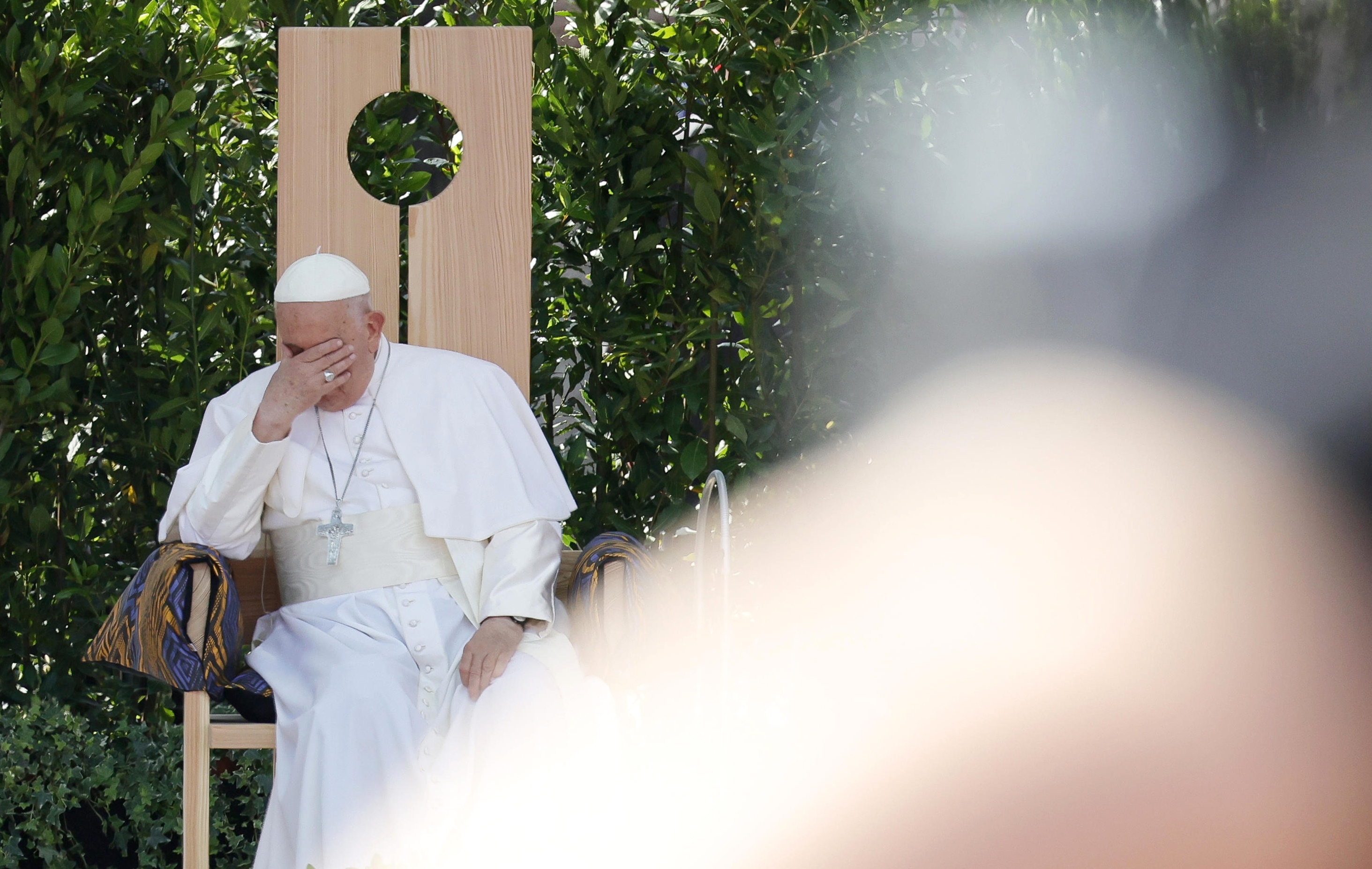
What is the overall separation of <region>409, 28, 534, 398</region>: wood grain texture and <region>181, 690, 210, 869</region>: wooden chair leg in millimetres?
925

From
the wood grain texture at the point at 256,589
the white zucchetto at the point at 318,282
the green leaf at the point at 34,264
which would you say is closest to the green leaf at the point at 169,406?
the green leaf at the point at 34,264

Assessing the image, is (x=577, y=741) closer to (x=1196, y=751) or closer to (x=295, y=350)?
(x=295, y=350)

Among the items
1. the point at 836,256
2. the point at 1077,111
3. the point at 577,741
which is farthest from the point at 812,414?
the point at 1077,111

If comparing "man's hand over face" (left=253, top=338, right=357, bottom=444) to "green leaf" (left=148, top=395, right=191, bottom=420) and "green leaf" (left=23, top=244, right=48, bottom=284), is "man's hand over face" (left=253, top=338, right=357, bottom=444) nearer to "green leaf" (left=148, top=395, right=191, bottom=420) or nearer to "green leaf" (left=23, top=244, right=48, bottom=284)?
"green leaf" (left=148, top=395, right=191, bottom=420)

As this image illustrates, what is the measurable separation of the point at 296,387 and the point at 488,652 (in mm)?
592

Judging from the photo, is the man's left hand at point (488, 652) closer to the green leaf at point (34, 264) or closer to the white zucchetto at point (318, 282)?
the white zucchetto at point (318, 282)

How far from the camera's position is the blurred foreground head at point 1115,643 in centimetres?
42

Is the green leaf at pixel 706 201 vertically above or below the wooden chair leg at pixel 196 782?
above

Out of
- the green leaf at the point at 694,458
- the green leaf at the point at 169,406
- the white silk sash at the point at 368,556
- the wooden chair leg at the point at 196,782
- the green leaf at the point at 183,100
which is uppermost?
the green leaf at the point at 183,100

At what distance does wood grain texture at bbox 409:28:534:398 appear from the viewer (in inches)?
107

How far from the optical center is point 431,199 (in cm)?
275

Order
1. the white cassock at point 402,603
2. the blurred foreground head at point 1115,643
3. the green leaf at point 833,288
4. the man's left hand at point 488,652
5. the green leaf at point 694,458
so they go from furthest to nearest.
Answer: the green leaf at point 694,458
the green leaf at point 833,288
the man's left hand at point 488,652
the white cassock at point 402,603
the blurred foreground head at point 1115,643

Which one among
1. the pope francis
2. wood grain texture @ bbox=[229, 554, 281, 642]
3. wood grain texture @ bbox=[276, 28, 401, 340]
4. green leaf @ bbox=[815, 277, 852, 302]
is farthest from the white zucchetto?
green leaf @ bbox=[815, 277, 852, 302]

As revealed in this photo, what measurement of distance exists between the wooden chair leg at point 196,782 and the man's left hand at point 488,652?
1.46ft
